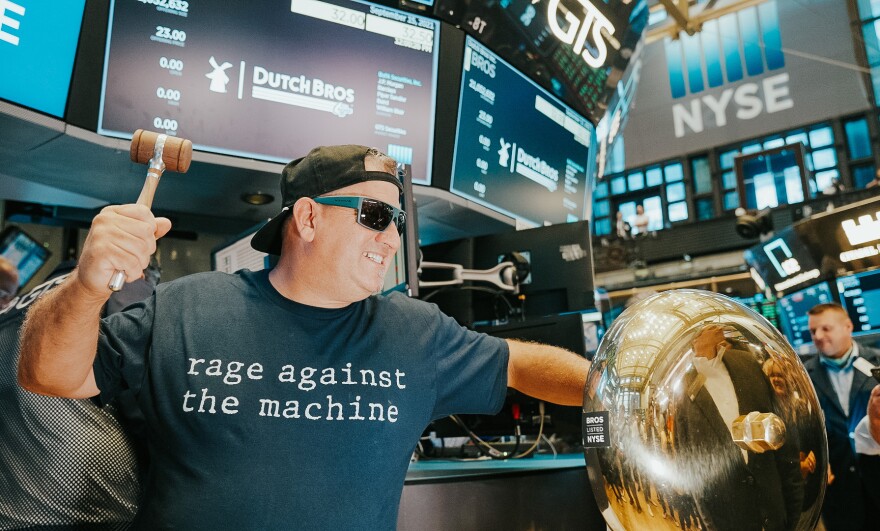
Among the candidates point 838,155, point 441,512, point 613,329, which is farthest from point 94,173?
point 838,155

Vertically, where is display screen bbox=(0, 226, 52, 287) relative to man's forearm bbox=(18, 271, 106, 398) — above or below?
above

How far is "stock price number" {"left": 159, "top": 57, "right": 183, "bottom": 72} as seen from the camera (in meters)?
Result: 2.52

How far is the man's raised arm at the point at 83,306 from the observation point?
43.6 inches

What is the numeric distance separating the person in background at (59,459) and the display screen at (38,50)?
1018 mm

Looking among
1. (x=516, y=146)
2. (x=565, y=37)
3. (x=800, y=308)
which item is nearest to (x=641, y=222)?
(x=800, y=308)

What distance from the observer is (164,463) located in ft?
4.62

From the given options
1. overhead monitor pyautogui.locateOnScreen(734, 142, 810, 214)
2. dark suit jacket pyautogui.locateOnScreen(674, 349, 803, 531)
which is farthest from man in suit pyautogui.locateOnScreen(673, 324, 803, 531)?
overhead monitor pyautogui.locateOnScreen(734, 142, 810, 214)

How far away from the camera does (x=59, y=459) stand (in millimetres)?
1553

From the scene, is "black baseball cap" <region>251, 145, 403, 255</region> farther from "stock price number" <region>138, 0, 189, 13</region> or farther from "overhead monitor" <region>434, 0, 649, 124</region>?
"overhead monitor" <region>434, 0, 649, 124</region>

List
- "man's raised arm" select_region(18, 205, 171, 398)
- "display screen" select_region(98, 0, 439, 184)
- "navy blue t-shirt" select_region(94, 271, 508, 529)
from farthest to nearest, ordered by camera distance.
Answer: "display screen" select_region(98, 0, 439, 184) → "navy blue t-shirt" select_region(94, 271, 508, 529) → "man's raised arm" select_region(18, 205, 171, 398)

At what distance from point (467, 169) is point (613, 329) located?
2275 mm

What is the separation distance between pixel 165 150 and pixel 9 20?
1.34 meters

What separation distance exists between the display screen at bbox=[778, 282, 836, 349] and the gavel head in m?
6.78

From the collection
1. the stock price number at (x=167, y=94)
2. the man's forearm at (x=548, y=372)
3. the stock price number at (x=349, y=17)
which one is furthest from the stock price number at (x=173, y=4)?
the man's forearm at (x=548, y=372)
